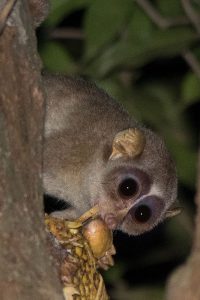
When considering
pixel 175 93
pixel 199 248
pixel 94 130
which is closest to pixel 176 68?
pixel 175 93

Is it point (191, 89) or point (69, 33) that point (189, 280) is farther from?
point (69, 33)

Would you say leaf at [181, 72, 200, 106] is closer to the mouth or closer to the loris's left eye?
the loris's left eye

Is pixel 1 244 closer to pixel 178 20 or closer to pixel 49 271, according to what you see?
pixel 49 271

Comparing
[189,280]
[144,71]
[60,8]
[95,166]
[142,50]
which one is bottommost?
[144,71]

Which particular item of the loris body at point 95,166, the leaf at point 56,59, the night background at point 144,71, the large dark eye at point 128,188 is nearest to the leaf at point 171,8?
the night background at point 144,71

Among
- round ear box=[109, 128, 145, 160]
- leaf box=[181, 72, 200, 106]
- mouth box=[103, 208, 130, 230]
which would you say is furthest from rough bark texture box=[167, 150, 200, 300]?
leaf box=[181, 72, 200, 106]

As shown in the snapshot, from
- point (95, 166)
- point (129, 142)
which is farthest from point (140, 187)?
point (129, 142)
